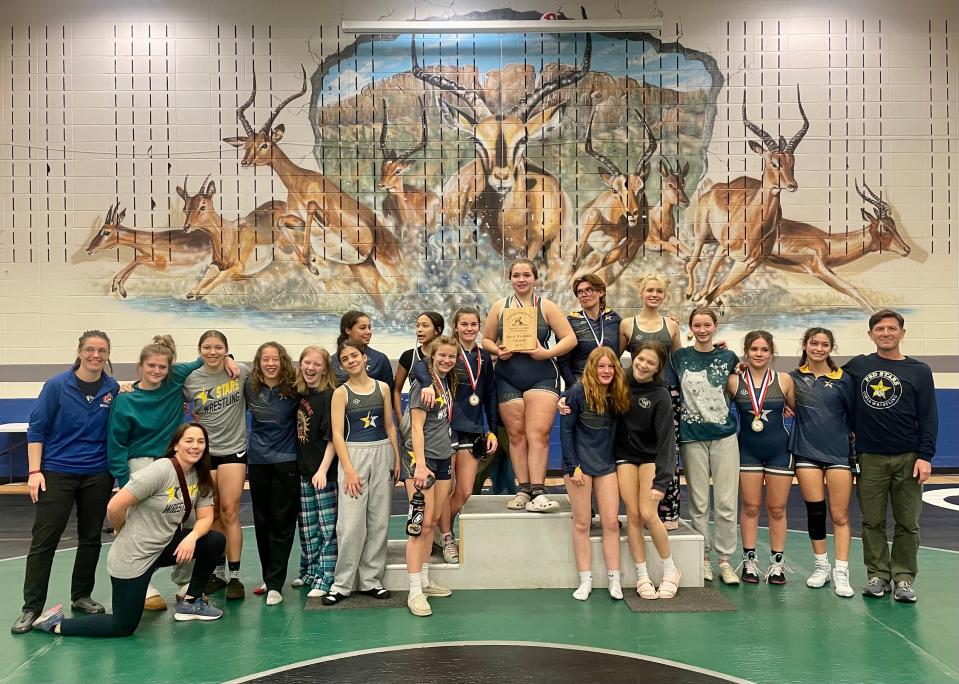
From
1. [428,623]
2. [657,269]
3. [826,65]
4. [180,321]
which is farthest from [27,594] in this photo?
[826,65]

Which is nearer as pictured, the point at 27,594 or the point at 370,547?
the point at 27,594

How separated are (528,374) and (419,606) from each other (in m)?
1.46

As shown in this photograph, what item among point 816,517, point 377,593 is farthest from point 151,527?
point 816,517

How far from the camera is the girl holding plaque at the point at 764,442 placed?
4.41 m

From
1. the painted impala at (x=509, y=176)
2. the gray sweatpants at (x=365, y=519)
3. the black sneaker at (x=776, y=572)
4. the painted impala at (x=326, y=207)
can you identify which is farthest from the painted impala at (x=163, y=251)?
the black sneaker at (x=776, y=572)

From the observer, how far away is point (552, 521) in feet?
14.6

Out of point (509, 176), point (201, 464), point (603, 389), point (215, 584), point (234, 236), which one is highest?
point (509, 176)

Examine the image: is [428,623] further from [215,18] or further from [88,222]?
[215,18]

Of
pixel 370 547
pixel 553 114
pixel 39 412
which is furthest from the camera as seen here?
pixel 553 114

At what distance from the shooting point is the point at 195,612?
3.98 m

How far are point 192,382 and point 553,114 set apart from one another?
534 cm

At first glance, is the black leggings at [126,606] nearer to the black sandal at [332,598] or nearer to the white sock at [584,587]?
the black sandal at [332,598]

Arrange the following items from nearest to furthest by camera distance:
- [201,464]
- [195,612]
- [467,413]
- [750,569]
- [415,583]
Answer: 1. [201,464]
2. [195,612]
3. [415,583]
4. [467,413]
5. [750,569]

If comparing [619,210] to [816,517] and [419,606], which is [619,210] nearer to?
[816,517]
